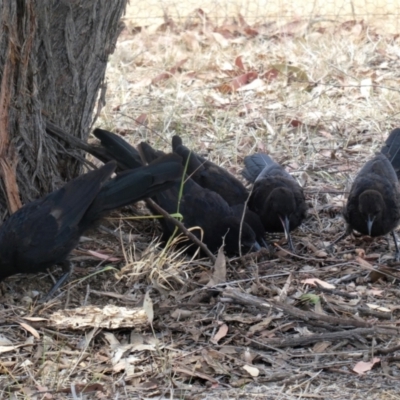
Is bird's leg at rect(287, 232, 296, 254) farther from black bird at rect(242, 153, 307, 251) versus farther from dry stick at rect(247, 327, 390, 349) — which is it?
dry stick at rect(247, 327, 390, 349)

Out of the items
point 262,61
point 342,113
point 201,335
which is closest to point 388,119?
point 342,113

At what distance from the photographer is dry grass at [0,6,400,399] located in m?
3.79


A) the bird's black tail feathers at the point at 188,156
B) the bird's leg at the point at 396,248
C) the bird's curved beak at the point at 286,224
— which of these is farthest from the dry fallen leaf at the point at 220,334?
the bird's black tail feathers at the point at 188,156

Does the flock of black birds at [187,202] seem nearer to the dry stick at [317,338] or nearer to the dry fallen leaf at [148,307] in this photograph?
the dry fallen leaf at [148,307]

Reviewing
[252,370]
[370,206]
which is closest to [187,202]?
[370,206]

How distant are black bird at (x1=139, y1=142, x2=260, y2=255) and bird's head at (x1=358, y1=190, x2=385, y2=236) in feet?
2.38

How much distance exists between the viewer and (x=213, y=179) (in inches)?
236

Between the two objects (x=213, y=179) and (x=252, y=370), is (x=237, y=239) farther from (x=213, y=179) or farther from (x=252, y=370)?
(x=252, y=370)

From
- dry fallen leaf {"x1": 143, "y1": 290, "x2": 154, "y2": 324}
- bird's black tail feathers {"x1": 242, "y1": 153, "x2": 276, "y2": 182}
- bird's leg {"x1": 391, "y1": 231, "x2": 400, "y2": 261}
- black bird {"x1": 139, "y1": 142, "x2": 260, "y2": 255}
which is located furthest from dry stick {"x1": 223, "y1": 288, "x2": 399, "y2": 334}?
bird's black tail feathers {"x1": 242, "y1": 153, "x2": 276, "y2": 182}

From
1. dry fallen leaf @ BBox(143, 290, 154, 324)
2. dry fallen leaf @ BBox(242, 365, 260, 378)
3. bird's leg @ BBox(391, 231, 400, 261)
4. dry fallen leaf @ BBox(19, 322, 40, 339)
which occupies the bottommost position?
bird's leg @ BBox(391, 231, 400, 261)

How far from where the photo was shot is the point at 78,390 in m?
3.67

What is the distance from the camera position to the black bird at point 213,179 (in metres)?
5.93

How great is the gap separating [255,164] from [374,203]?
4.13 ft

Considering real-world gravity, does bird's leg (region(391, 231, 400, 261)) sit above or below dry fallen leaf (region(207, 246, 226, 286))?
below
